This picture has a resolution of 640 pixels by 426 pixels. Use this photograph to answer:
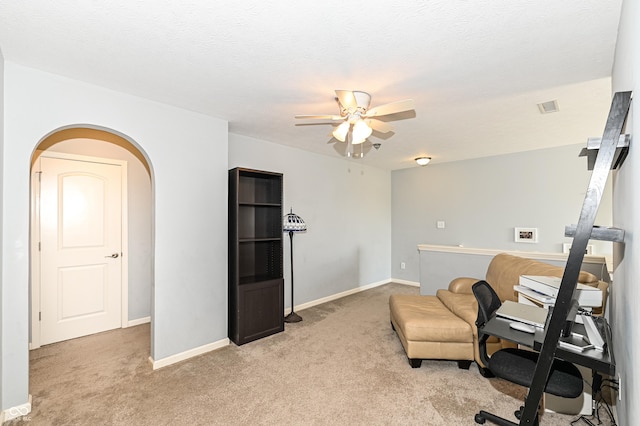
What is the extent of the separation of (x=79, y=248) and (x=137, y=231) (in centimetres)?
63

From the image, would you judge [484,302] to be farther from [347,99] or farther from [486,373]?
[347,99]

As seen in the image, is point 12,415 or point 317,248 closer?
point 12,415

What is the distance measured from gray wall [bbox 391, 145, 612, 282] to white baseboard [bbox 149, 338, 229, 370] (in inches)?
168

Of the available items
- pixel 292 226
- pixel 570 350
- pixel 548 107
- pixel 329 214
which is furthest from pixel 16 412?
pixel 548 107

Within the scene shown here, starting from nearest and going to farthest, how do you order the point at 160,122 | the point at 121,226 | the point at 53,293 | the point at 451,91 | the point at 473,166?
1. the point at 451,91
2. the point at 160,122
3. the point at 53,293
4. the point at 121,226
5. the point at 473,166

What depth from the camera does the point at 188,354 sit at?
304 centimetres

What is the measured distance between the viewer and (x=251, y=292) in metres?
3.48

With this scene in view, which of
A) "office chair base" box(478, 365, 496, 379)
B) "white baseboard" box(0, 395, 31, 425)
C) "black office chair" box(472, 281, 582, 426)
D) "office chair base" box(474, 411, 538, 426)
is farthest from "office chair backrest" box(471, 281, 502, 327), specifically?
"white baseboard" box(0, 395, 31, 425)

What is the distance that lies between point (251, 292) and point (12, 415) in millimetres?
2004

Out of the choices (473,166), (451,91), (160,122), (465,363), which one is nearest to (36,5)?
(160,122)

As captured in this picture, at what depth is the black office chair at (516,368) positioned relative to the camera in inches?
64.5

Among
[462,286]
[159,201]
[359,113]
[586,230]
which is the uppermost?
[359,113]

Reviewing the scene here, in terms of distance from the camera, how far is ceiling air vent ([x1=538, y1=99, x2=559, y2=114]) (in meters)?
2.90

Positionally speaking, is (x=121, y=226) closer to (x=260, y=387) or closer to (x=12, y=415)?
(x=12, y=415)
